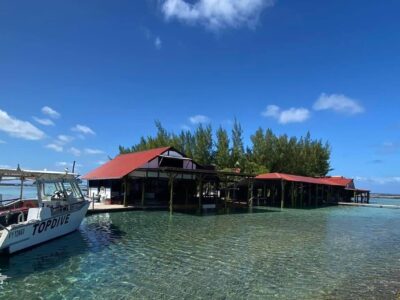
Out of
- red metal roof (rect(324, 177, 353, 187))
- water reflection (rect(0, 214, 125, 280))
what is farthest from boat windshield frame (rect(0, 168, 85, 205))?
red metal roof (rect(324, 177, 353, 187))

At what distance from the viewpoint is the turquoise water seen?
8.93 metres

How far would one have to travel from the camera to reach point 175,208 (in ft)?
97.2

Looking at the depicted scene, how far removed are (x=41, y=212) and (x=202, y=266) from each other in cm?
627

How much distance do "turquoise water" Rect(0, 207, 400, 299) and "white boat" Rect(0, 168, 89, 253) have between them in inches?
18.0

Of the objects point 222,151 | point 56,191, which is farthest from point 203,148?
point 56,191

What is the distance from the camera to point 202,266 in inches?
444

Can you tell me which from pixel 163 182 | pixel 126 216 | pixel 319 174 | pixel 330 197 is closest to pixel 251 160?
pixel 330 197

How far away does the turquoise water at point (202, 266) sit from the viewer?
352 inches

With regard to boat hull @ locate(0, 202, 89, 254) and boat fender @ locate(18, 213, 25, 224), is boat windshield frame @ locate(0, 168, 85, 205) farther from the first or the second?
boat hull @ locate(0, 202, 89, 254)

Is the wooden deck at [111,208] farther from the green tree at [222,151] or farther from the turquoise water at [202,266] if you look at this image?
the green tree at [222,151]

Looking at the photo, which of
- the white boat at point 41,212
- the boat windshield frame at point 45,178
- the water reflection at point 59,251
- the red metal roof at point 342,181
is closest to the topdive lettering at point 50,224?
the white boat at point 41,212

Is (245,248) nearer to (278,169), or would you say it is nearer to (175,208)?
(175,208)

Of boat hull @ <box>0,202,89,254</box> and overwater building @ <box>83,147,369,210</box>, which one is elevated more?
overwater building @ <box>83,147,369,210</box>

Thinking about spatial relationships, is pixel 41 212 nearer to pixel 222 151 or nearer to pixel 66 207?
pixel 66 207
